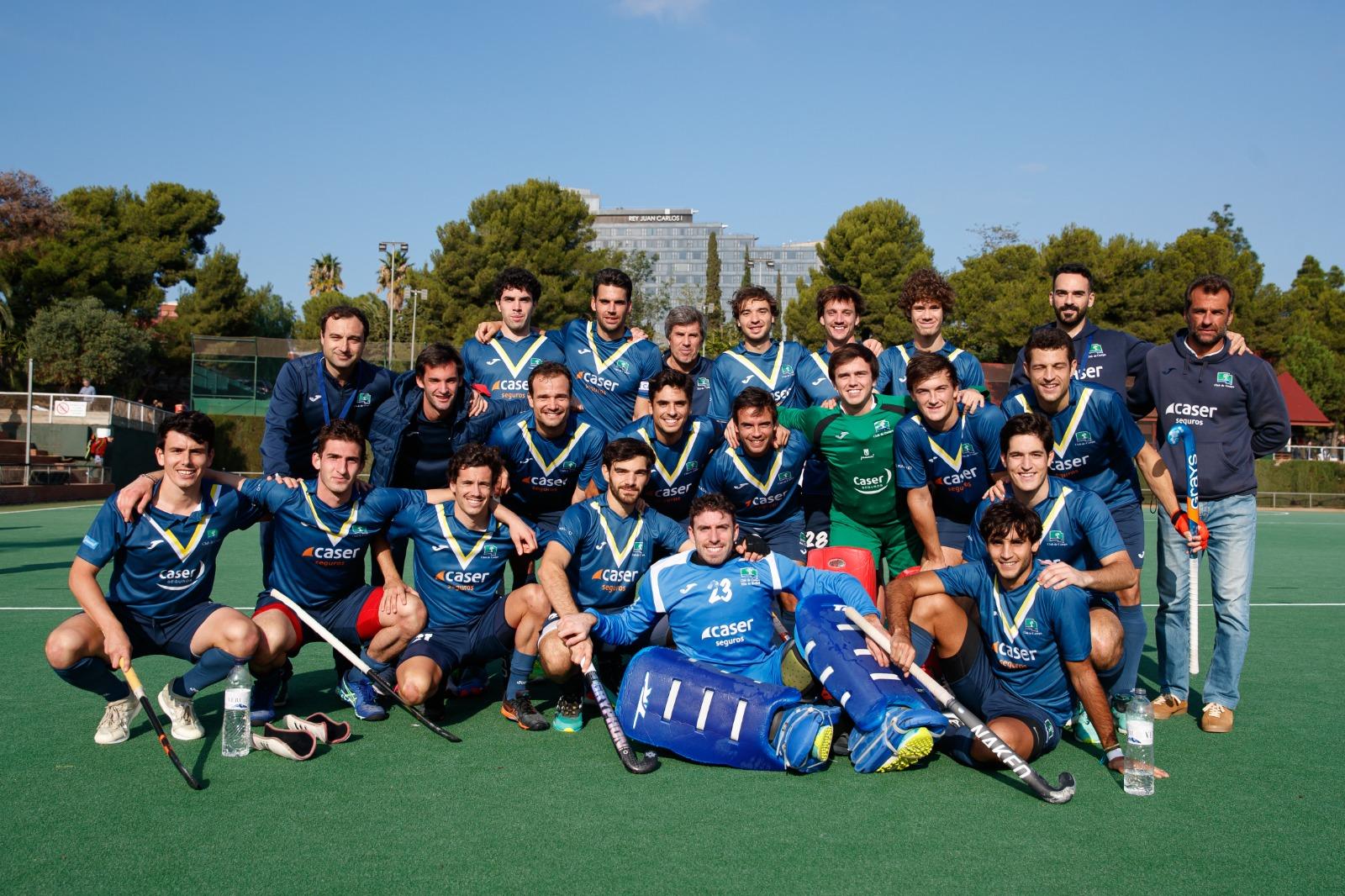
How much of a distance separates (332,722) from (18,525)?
1334 centimetres

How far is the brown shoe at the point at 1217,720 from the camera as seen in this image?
16.1ft

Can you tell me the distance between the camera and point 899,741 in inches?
159

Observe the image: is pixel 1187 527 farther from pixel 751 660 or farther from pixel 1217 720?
pixel 751 660

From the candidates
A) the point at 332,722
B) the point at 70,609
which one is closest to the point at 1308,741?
the point at 332,722

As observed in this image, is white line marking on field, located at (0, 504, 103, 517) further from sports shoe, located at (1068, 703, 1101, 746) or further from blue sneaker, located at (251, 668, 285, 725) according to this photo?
sports shoe, located at (1068, 703, 1101, 746)

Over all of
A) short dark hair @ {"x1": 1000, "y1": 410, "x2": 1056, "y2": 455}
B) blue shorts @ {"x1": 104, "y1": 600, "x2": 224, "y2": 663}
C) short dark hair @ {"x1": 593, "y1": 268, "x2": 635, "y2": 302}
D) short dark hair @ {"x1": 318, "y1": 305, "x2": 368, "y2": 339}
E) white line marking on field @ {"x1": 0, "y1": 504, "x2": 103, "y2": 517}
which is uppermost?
short dark hair @ {"x1": 593, "y1": 268, "x2": 635, "y2": 302}

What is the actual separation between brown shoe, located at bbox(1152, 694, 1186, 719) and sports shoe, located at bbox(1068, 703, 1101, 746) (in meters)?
0.70

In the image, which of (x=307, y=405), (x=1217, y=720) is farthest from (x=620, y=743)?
(x=1217, y=720)

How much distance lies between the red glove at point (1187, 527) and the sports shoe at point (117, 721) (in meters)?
5.05

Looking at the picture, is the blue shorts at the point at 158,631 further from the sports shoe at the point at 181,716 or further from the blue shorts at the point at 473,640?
the blue shorts at the point at 473,640

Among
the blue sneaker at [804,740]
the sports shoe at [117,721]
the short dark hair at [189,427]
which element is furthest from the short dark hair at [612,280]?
the sports shoe at [117,721]

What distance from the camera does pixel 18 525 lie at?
49.8ft

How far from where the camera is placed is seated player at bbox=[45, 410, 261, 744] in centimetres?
447

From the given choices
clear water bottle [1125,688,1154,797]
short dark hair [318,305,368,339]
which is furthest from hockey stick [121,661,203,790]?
clear water bottle [1125,688,1154,797]
